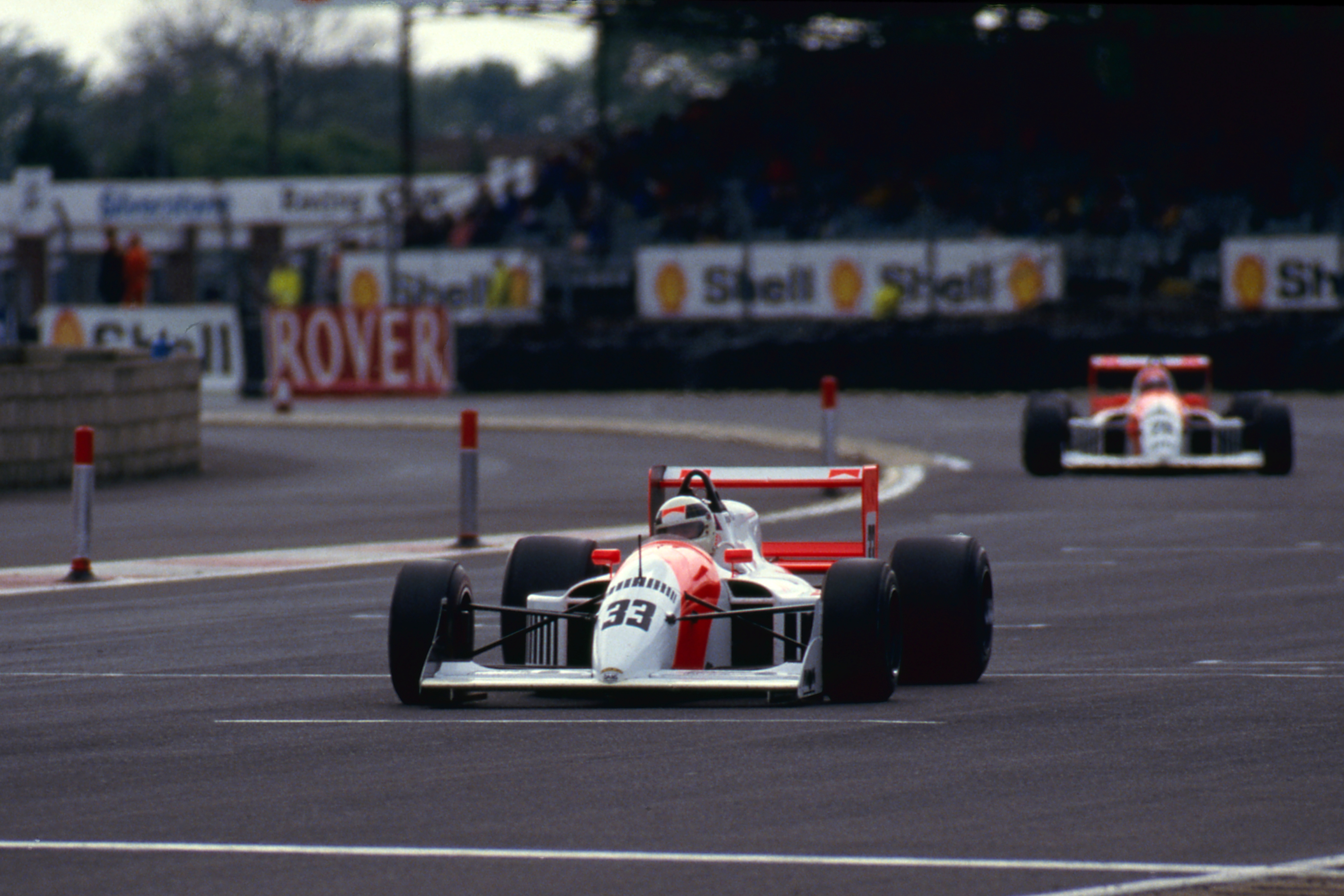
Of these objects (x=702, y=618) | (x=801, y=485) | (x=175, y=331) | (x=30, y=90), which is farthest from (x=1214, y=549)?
(x=30, y=90)

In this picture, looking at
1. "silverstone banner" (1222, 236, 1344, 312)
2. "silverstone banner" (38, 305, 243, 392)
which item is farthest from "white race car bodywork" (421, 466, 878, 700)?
"silverstone banner" (38, 305, 243, 392)

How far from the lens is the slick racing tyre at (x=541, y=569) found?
991cm

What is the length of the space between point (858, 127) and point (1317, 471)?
22.4 meters

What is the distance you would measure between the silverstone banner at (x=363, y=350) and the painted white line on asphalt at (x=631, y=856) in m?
29.1

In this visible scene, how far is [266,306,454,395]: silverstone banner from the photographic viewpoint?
117 feet

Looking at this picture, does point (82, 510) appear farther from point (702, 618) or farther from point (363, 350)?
point (363, 350)

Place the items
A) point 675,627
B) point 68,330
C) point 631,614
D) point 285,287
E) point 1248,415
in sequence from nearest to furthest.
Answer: point 631,614 → point 675,627 → point 1248,415 → point 68,330 → point 285,287

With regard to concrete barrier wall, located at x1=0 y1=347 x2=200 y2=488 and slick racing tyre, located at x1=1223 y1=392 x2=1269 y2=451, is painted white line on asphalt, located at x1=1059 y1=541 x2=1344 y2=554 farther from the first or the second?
concrete barrier wall, located at x1=0 y1=347 x2=200 y2=488

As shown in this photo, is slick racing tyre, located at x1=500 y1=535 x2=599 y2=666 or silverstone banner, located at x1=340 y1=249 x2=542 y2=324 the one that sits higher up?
silverstone banner, located at x1=340 y1=249 x2=542 y2=324

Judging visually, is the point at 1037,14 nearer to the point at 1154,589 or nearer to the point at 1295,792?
the point at 1154,589

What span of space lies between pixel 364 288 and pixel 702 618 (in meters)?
31.4

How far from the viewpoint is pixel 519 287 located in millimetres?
38156

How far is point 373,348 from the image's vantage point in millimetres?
35812

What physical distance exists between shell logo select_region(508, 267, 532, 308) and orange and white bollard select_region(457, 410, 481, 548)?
2221 cm
